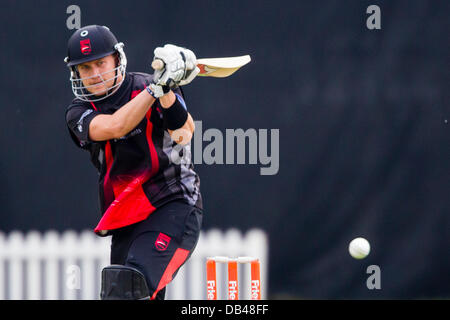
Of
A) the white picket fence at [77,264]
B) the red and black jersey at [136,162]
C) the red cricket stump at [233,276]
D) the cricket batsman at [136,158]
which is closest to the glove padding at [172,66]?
the cricket batsman at [136,158]

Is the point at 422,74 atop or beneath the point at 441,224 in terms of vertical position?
atop

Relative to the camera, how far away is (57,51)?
498 cm

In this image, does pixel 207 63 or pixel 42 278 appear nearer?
pixel 207 63

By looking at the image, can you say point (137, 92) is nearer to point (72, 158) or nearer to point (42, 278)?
point (72, 158)

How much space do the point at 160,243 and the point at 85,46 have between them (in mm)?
916

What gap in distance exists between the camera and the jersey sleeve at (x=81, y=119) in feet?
10.9

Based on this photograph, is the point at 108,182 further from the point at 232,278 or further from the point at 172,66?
the point at 232,278

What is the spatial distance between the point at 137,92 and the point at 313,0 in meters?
1.94

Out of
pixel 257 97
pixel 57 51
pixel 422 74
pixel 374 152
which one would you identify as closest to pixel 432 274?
pixel 374 152

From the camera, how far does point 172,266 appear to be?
329 centimetres

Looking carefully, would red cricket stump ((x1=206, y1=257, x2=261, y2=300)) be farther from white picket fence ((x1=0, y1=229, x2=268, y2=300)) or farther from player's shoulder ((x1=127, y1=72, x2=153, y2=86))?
player's shoulder ((x1=127, y1=72, x2=153, y2=86))

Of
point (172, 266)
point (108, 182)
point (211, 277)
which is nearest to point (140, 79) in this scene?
point (108, 182)

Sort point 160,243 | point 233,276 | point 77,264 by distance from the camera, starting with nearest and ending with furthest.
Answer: point 160,243 → point 233,276 → point 77,264

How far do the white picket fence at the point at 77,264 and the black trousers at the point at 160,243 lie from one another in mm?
1504
